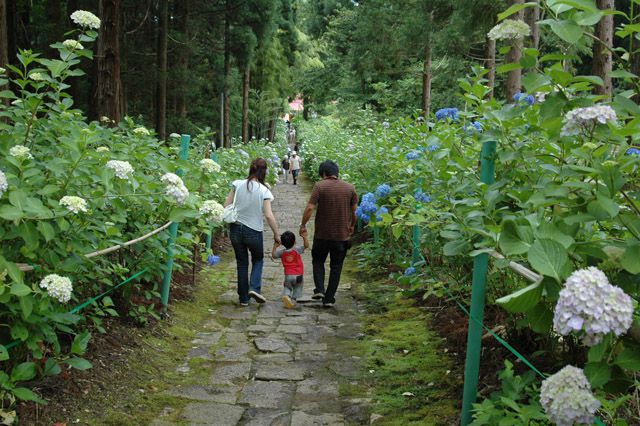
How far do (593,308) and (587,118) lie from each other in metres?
0.65

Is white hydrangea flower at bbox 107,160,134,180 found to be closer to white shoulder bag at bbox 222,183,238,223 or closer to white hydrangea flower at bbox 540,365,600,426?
white hydrangea flower at bbox 540,365,600,426

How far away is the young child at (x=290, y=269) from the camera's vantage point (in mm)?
7301

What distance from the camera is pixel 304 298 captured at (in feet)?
25.4

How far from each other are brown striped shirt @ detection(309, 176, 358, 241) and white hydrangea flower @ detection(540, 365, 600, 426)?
5.65 meters

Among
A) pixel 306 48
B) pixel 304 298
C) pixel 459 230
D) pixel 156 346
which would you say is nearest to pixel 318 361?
pixel 156 346

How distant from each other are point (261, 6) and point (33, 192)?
2001 cm

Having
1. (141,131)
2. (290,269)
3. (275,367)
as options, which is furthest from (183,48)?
(275,367)

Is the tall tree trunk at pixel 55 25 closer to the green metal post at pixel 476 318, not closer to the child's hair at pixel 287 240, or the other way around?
the child's hair at pixel 287 240

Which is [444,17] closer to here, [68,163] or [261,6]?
[261,6]

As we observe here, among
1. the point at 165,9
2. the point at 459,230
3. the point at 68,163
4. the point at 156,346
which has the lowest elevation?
the point at 156,346

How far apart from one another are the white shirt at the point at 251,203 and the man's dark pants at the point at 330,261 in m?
0.78

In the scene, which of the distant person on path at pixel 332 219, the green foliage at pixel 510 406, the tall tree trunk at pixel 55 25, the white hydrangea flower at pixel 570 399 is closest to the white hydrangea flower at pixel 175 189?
the green foliage at pixel 510 406

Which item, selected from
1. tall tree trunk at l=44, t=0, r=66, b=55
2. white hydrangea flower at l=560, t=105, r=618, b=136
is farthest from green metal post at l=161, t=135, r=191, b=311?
tall tree trunk at l=44, t=0, r=66, b=55

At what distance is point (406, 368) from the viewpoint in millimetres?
4723
